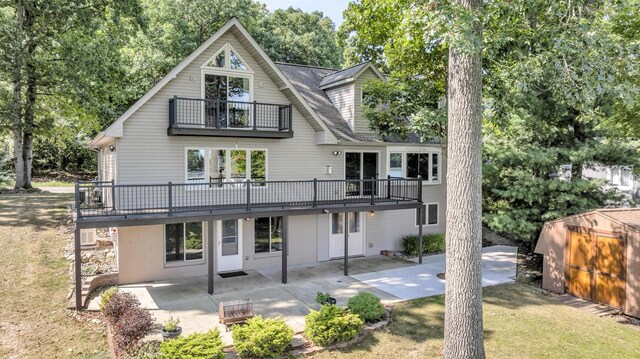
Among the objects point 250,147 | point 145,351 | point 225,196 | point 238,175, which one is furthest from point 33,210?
point 145,351

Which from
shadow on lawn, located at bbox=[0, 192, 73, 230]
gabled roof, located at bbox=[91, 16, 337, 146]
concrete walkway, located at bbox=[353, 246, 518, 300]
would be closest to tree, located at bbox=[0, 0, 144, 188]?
shadow on lawn, located at bbox=[0, 192, 73, 230]

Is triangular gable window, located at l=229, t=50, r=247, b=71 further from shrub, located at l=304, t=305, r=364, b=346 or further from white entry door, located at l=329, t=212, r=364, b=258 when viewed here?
shrub, located at l=304, t=305, r=364, b=346

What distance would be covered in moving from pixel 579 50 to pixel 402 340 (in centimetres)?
706

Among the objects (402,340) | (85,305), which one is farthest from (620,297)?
(85,305)

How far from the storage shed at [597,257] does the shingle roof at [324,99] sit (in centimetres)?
769

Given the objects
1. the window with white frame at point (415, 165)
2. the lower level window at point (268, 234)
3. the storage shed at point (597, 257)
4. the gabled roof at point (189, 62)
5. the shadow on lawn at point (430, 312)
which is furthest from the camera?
the window with white frame at point (415, 165)

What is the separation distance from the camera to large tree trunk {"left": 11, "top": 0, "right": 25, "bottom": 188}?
19141mm

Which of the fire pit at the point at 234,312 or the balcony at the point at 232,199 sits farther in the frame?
the balcony at the point at 232,199

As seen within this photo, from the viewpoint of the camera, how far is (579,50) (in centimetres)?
765

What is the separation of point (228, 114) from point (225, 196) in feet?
9.55

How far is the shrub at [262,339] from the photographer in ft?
26.0

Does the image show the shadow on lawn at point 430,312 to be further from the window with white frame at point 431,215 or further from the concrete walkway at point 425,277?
the window with white frame at point 431,215

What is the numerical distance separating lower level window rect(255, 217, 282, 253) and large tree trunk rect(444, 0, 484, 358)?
8.84 meters

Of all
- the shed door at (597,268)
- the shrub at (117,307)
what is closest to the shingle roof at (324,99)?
the shed door at (597,268)
